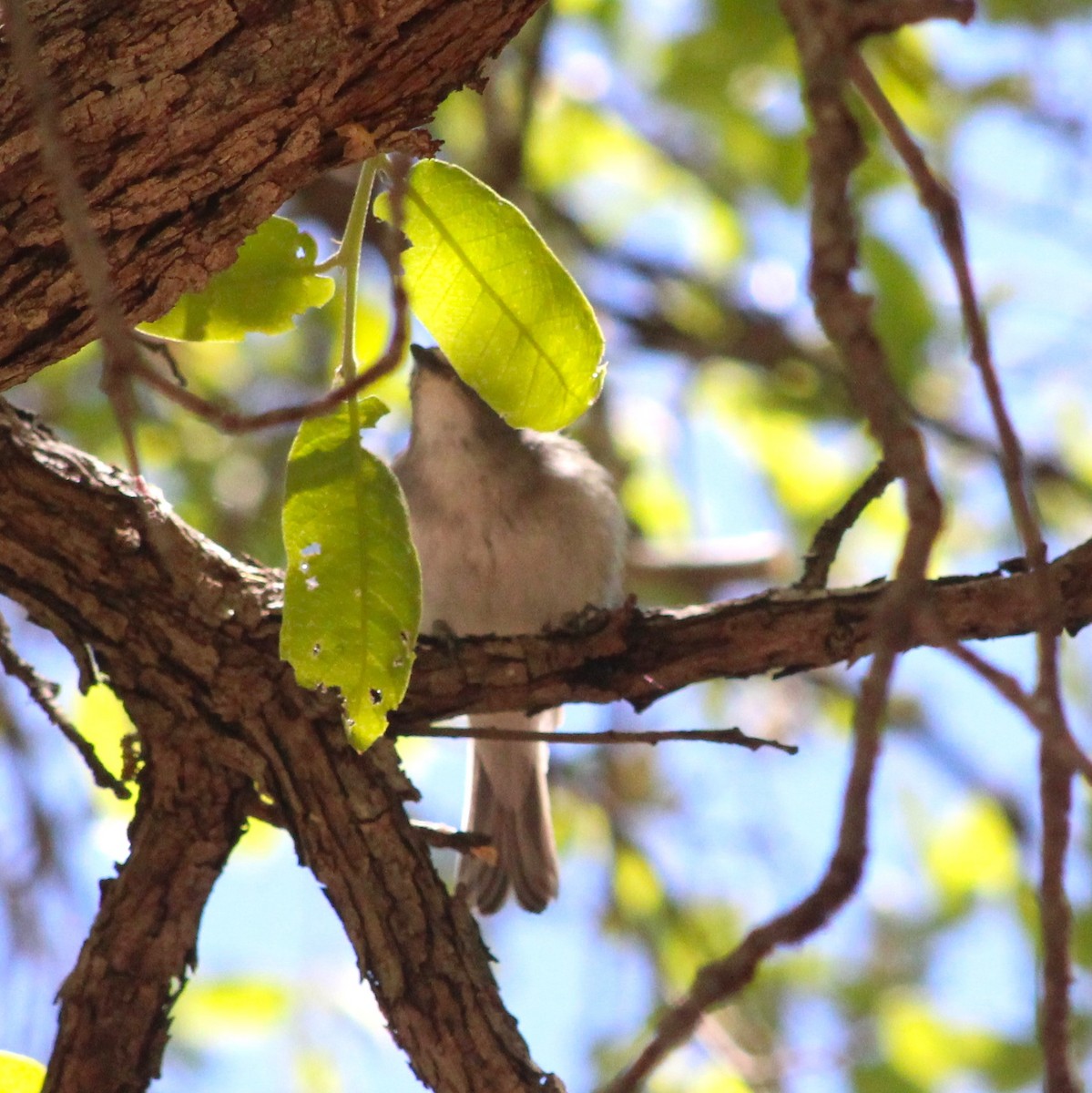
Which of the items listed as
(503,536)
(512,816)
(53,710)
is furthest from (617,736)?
(512,816)

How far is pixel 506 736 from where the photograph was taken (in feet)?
9.26

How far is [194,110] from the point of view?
6.74ft

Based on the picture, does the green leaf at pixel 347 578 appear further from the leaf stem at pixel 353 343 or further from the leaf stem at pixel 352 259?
the leaf stem at pixel 352 259

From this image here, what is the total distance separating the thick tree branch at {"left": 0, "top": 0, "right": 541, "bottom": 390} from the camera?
2031 millimetres

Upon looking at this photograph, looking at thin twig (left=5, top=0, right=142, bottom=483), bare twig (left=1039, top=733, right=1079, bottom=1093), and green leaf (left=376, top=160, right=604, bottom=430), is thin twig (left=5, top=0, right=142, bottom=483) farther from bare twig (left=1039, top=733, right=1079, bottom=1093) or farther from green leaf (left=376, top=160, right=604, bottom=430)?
bare twig (left=1039, top=733, right=1079, bottom=1093)

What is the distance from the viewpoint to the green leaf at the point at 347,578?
7.11 ft

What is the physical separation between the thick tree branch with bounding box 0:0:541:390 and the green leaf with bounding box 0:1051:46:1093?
1.36 m

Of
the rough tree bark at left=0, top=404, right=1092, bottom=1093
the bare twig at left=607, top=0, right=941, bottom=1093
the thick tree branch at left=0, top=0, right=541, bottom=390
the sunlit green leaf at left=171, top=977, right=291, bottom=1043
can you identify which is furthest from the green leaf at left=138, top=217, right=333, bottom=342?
the sunlit green leaf at left=171, top=977, right=291, bottom=1043

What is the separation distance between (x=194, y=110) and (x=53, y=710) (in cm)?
139

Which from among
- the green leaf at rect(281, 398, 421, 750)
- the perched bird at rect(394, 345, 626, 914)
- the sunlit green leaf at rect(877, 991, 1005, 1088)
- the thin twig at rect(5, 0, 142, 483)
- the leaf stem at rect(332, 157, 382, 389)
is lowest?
the thin twig at rect(5, 0, 142, 483)

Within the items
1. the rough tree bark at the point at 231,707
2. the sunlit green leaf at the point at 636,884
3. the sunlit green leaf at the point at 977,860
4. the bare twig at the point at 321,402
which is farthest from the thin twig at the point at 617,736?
the sunlit green leaf at the point at 977,860

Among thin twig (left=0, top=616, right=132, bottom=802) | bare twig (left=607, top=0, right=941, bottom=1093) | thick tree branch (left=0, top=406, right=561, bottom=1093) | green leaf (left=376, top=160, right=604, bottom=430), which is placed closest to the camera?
bare twig (left=607, top=0, right=941, bottom=1093)

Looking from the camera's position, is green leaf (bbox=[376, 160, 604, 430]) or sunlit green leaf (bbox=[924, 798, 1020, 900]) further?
sunlit green leaf (bbox=[924, 798, 1020, 900])

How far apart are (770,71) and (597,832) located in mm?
3275
